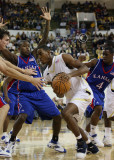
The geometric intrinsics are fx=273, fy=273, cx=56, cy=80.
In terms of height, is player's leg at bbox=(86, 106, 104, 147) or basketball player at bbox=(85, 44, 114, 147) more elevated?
basketball player at bbox=(85, 44, 114, 147)

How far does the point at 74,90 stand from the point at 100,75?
0.82 m

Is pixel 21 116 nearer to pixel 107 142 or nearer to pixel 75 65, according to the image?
pixel 75 65

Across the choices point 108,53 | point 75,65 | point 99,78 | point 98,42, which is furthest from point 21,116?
point 98,42

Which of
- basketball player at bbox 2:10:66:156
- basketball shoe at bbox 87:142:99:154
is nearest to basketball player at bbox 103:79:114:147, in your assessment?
basketball shoe at bbox 87:142:99:154

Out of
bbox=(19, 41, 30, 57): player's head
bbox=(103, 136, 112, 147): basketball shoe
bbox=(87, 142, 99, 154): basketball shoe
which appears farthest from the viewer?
bbox=(103, 136, 112, 147): basketball shoe

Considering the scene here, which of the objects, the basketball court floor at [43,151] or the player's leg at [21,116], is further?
the player's leg at [21,116]

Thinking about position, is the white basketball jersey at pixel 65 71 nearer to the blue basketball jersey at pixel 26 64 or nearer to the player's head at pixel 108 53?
the blue basketball jersey at pixel 26 64

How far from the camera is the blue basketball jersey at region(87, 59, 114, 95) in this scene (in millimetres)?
5188

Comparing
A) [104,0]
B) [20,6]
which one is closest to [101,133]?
[20,6]

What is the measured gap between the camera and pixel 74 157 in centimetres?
432

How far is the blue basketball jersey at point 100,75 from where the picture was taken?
519cm

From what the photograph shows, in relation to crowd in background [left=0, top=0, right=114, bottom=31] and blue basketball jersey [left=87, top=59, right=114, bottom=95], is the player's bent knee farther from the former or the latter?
crowd in background [left=0, top=0, right=114, bottom=31]

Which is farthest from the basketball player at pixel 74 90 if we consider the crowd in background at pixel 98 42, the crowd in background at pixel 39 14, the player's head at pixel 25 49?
the crowd in background at pixel 39 14

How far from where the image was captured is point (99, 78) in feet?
17.1
